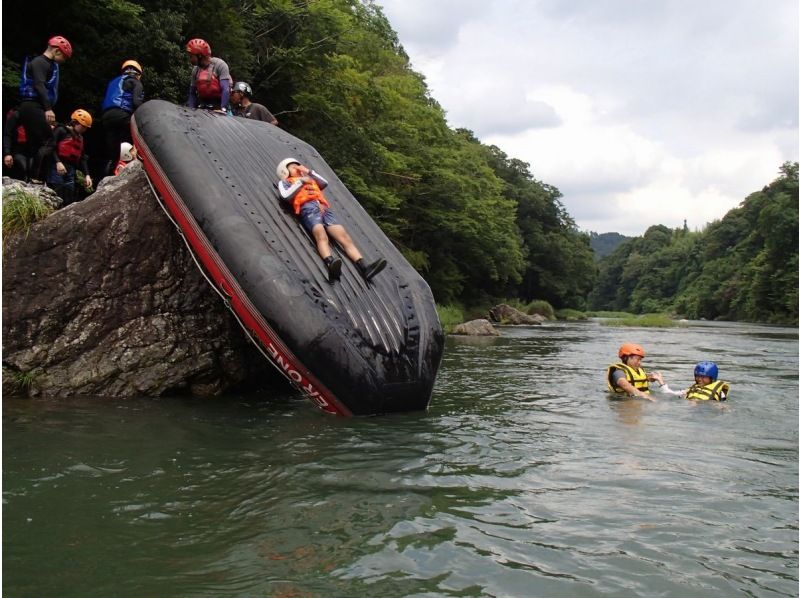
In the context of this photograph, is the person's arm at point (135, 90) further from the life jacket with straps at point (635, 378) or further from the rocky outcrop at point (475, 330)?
the rocky outcrop at point (475, 330)

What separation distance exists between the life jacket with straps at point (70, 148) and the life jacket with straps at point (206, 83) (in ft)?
4.83

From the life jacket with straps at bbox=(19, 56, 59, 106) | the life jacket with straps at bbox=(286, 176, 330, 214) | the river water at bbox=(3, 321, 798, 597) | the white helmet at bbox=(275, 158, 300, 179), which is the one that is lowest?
the river water at bbox=(3, 321, 798, 597)

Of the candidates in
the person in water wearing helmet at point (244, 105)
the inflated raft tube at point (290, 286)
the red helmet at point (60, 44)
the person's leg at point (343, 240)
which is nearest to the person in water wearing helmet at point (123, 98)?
the red helmet at point (60, 44)

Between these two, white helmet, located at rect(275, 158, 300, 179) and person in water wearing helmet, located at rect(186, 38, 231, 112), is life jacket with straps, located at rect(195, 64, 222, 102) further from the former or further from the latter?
white helmet, located at rect(275, 158, 300, 179)

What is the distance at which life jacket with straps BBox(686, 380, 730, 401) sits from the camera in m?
7.52

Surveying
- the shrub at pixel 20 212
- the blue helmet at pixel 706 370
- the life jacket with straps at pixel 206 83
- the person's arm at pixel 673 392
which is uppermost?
the life jacket with straps at pixel 206 83

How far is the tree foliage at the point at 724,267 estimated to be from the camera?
50656mm

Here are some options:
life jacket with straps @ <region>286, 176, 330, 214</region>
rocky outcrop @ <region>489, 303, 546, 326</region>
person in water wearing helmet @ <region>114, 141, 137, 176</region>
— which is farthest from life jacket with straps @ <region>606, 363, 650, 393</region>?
rocky outcrop @ <region>489, 303, 546, 326</region>

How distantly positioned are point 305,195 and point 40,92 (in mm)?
3341

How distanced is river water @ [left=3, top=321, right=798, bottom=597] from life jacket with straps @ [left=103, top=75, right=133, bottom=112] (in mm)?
3761

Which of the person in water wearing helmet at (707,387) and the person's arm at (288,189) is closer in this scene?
the person's arm at (288,189)

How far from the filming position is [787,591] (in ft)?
9.17

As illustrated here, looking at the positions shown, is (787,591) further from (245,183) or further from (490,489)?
(245,183)

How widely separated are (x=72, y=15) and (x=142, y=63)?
116cm
